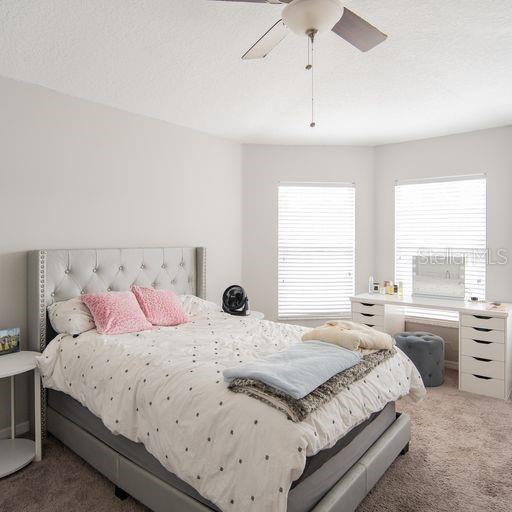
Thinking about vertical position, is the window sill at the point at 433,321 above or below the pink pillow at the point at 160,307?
below

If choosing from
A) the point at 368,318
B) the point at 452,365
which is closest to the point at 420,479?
the point at 368,318

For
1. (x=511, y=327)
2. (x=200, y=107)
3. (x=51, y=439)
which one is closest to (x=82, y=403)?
(x=51, y=439)

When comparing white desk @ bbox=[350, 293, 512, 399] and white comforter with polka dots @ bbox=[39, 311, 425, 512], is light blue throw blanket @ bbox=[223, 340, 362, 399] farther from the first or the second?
white desk @ bbox=[350, 293, 512, 399]

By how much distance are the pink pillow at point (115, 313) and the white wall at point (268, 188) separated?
1888mm

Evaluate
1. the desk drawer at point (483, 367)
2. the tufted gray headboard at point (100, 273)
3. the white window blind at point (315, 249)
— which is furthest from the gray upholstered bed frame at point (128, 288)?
the desk drawer at point (483, 367)

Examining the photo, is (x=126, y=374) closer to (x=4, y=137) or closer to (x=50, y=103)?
(x=4, y=137)

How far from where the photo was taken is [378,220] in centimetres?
473

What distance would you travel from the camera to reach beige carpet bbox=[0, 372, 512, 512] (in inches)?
78.3

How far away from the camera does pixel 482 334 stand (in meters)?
3.39

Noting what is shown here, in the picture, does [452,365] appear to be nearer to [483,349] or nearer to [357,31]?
[483,349]

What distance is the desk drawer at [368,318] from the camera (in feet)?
13.1

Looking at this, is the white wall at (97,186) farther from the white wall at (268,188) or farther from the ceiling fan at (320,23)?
the ceiling fan at (320,23)

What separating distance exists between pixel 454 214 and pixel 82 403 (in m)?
3.98

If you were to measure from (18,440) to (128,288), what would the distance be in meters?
1.30
